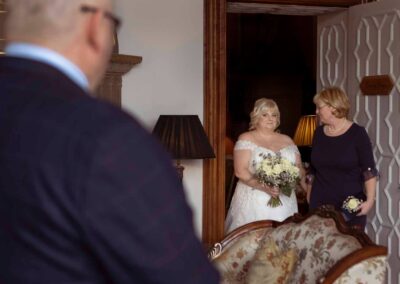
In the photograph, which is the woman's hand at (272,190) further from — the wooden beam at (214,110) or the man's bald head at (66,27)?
the man's bald head at (66,27)

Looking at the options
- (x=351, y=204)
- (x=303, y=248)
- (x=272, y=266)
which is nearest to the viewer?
(x=272, y=266)

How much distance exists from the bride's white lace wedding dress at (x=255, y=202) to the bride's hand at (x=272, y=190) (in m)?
0.03

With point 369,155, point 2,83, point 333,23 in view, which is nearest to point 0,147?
point 2,83

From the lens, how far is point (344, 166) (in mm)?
4402

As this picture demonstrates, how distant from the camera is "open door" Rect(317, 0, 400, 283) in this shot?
4777 millimetres

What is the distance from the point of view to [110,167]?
2.89 ft

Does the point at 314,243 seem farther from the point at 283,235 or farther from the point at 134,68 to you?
the point at 134,68

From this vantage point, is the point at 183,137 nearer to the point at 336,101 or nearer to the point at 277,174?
the point at 277,174

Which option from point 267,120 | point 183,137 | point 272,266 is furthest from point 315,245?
point 267,120

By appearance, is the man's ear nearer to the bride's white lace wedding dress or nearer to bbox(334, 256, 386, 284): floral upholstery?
bbox(334, 256, 386, 284): floral upholstery

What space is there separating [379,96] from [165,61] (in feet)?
5.36

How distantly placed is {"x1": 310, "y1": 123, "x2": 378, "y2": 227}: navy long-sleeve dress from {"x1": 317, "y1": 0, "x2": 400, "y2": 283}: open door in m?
0.44

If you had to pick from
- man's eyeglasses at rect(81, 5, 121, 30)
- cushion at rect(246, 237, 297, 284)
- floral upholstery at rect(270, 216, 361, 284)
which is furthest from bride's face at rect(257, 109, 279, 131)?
man's eyeglasses at rect(81, 5, 121, 30)

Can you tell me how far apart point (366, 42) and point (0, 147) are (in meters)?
4.52
